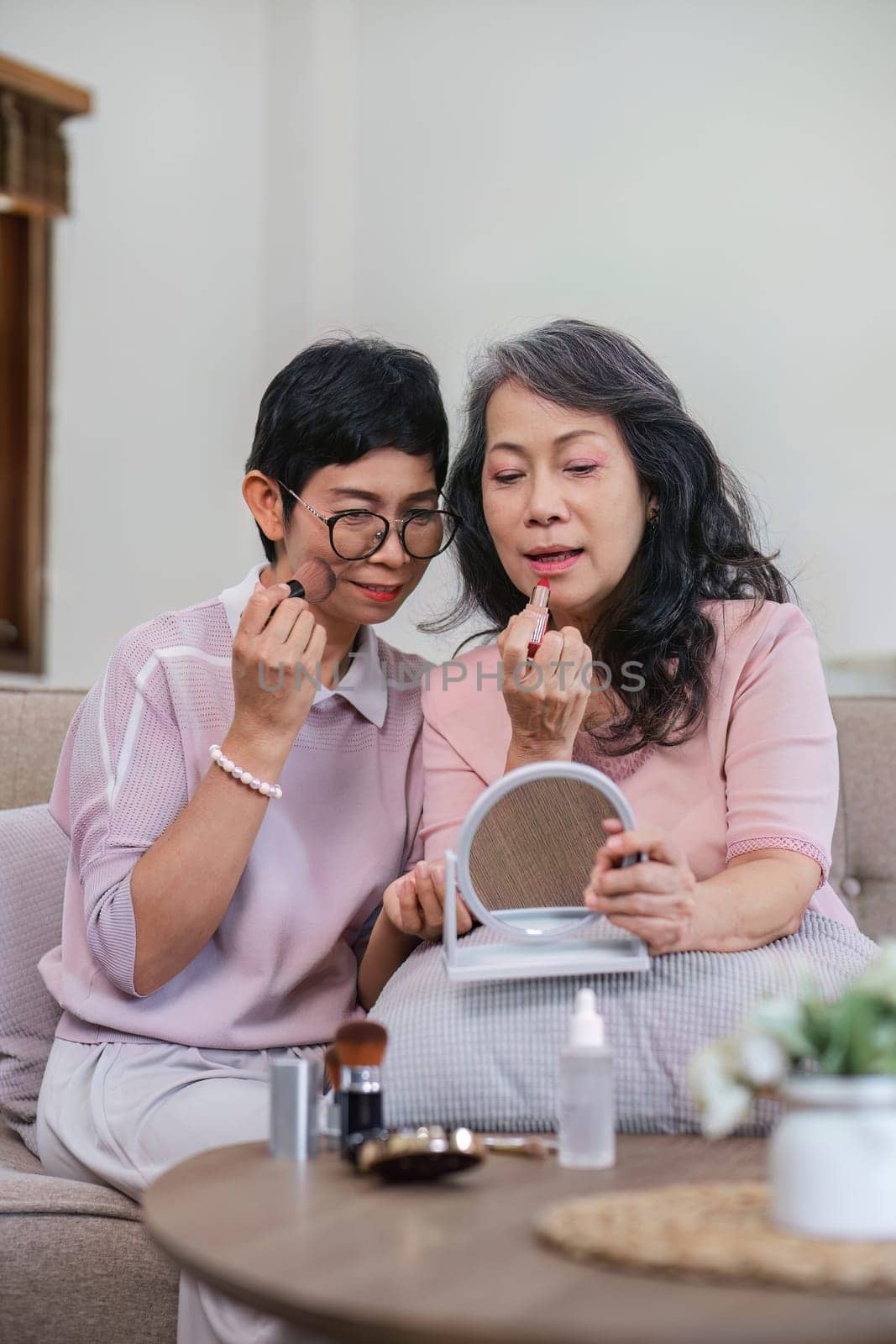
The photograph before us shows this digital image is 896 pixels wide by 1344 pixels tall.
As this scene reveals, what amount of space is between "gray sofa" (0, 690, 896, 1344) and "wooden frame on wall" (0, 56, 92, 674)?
208 cm

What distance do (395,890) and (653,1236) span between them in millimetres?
663

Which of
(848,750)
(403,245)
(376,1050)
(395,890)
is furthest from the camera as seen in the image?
(403,245)

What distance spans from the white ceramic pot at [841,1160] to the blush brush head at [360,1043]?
36 centimetres

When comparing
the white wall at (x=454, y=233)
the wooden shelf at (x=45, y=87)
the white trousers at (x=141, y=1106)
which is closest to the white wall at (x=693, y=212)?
the white wall at (x=454, y=233)

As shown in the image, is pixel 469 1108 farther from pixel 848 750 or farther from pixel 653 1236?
pixel 848 750

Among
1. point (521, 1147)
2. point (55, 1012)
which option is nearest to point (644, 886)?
point (521, 1147)

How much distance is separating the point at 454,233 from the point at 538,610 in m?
2.29

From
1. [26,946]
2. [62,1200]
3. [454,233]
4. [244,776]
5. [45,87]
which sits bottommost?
[62,1200]

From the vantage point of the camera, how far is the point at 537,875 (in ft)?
4.62

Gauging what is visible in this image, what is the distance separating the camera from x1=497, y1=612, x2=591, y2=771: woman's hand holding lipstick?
1397 millimetres

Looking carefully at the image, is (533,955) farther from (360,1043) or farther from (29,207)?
(29,207)

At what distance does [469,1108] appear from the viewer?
1188 mm

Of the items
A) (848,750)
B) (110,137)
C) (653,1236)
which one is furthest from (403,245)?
(653,1236)

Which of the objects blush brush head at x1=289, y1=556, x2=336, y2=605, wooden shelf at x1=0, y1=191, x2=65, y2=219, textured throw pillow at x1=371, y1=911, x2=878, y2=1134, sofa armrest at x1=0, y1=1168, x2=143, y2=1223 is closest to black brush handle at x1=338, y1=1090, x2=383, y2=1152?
textured throw pillow at x1=371, y1=911, x2=878, y2=1134
